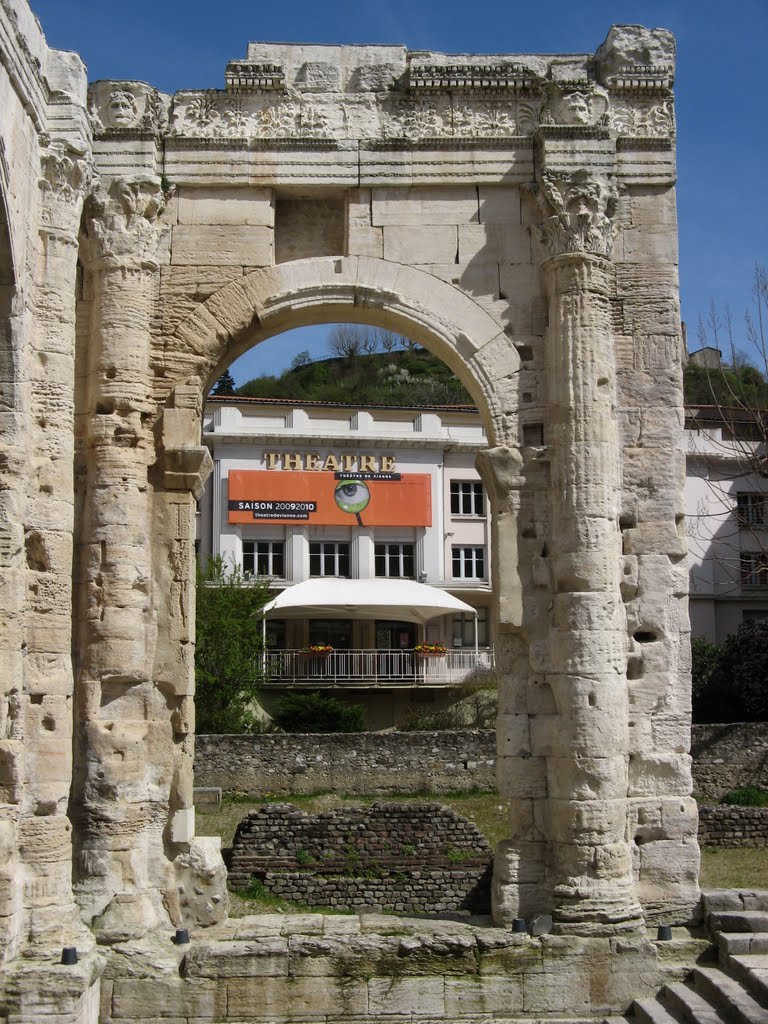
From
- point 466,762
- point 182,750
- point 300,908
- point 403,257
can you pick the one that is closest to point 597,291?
point 403,257

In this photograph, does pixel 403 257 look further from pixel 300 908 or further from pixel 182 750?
pixel 300 908

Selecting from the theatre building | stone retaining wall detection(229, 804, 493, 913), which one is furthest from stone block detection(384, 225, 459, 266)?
the theatre building

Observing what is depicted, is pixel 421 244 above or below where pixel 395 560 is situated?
below

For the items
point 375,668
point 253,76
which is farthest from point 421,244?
point 375,668

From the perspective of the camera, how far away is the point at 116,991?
845cm

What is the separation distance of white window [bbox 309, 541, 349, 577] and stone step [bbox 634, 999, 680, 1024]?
906 inches

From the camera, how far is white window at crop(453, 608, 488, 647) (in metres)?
31.3

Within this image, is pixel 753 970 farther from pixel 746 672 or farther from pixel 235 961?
pixel 746 672

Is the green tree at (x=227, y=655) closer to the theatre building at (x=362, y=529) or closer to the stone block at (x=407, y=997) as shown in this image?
the theatre building at (x=362, y=529)

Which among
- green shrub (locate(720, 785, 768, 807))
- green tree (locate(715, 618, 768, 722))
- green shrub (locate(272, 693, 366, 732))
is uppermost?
green tree (locate(715, 618, 768, 722))

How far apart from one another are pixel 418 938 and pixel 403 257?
5.47 m

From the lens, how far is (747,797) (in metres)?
20.8

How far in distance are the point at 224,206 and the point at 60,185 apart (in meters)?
1.56

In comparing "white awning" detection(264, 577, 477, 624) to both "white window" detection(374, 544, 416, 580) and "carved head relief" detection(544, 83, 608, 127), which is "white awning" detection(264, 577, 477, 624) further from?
"carved head relief" detection(544, 83, 608, 127)
